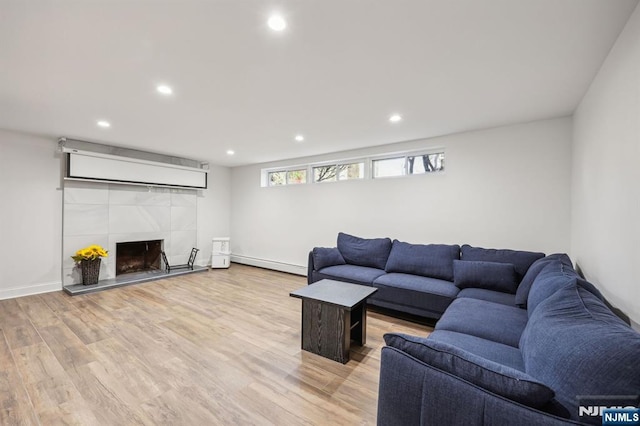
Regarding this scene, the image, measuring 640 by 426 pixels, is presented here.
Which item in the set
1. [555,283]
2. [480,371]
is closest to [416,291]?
[555,283]

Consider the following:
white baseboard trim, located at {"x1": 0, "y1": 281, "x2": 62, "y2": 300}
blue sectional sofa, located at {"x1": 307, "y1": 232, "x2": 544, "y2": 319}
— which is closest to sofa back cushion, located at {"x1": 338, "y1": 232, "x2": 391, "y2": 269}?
blue sectional sofa, located at {"x1": 307, "y1": 232, "x2": 544, "y2": 319}

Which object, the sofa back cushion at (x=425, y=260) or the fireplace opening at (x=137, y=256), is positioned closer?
the sofa back cushion at (x=425, y=260)

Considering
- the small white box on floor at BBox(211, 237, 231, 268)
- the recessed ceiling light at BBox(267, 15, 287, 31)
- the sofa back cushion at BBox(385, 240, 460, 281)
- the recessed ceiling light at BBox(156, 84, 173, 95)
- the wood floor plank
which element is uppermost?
the recessed ceiling light at BBox(156, 84, 173, 95)

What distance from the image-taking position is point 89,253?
14.4ft

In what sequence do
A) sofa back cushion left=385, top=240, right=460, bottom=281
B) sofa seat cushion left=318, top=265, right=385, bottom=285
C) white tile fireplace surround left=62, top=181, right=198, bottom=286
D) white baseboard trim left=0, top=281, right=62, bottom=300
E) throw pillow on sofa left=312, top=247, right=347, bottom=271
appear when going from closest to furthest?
sofa back cushion left=385, top=240, right=460, bottom=281
sofa seat cushion left=318, top=265, right=385, bottom=285
white baseboard trim left=0, top=281, right=62, bottom=300
throw pillow on sofa left=312, top=247, right=347, bottom=271
white tile fireplace surround left=62, top=181, right=198, bottom=286

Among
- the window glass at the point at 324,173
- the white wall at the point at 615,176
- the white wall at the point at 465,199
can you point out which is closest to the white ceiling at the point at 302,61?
the white wall at the point at 615,176

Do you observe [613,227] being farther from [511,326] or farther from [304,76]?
[304,76]

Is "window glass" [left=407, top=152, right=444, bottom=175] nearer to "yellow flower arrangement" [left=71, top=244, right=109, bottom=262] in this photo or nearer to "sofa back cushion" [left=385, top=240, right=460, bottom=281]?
"sofa back cushion" [left=385, top=240, right=460, bottom=281]

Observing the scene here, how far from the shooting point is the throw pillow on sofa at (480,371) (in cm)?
87

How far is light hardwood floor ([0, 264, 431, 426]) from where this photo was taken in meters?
1.75

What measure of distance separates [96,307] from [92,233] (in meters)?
1.72

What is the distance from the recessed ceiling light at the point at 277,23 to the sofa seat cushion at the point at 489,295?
2974 mm

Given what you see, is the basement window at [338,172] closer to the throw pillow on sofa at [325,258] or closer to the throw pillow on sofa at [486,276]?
the throw pillow on sofa at [325,258]

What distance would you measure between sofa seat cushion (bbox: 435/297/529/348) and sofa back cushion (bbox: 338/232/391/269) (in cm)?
164
